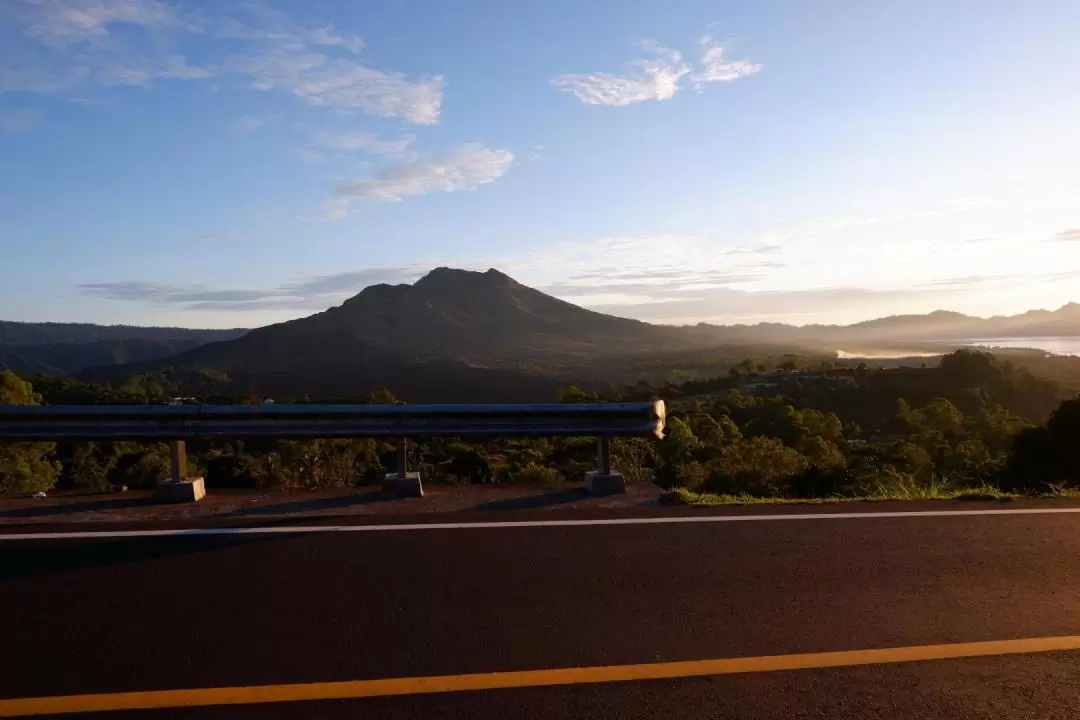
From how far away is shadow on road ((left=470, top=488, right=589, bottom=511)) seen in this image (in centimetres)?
701

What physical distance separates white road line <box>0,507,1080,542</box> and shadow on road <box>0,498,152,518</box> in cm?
66

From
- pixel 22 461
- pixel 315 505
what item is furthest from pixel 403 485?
pixel 22 461

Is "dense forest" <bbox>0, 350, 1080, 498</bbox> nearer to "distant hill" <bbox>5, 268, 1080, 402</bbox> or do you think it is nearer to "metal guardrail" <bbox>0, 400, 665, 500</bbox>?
"metal guardrail" <bbox>0, 400, 665, 500</bbox>

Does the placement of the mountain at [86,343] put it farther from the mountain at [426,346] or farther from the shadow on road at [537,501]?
the shadow on road at [537,501]

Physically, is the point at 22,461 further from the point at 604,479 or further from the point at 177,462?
the point at 604,479

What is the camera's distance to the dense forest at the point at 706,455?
9.06m

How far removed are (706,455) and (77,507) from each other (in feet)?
33.8

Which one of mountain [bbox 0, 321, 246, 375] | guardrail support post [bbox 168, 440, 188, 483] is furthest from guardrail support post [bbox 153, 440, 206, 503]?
mountain [bbox 0, 321, 246, 375]

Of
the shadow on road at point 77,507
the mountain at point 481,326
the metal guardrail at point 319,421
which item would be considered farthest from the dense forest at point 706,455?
the mountain at point 481,326

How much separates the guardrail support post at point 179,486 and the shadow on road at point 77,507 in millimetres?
135

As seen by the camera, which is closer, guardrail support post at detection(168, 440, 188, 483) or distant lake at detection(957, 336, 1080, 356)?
guardrail support post at detection(168, 440, 188, 483)

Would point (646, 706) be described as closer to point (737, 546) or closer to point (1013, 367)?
point (737, 546)

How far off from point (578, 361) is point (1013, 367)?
74832mm

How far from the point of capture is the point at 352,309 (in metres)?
168
